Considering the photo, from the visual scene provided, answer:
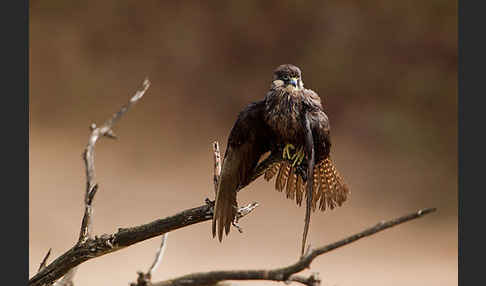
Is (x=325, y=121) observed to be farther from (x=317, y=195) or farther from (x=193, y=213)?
(x=193, y=213)

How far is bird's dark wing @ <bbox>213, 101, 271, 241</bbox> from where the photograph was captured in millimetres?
1725

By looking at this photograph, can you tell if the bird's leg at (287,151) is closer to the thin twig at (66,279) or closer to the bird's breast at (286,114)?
the bird's breast at (286,114)

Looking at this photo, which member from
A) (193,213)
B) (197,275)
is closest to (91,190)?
(193,213)

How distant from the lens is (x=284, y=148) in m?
1.71

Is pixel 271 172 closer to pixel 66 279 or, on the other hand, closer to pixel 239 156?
pixel 239 156

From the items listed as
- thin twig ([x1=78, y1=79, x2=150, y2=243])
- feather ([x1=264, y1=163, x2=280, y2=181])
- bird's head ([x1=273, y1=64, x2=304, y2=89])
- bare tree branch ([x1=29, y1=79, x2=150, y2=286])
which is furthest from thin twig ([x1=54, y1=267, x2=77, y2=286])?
bird's head ([x1=273, y1=64, x2=304, y2=89])

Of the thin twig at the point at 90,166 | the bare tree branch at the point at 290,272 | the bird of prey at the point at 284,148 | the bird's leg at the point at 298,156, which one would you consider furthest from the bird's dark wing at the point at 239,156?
the bare tree branch at the point at 290,272

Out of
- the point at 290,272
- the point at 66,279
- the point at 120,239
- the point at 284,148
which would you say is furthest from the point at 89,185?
the point at 290,272

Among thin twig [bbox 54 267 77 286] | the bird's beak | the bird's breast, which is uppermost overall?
the bird's beak

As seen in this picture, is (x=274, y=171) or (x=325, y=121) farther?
(x=274, y=171)

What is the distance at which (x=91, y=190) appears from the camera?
5.55 feet

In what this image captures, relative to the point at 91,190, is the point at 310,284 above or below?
below

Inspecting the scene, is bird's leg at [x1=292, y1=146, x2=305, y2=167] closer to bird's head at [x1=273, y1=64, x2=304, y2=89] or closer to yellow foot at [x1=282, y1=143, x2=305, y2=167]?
yellow foot at [x1=282, y1=143, x2=305, y2=167]

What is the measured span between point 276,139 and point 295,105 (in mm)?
147
